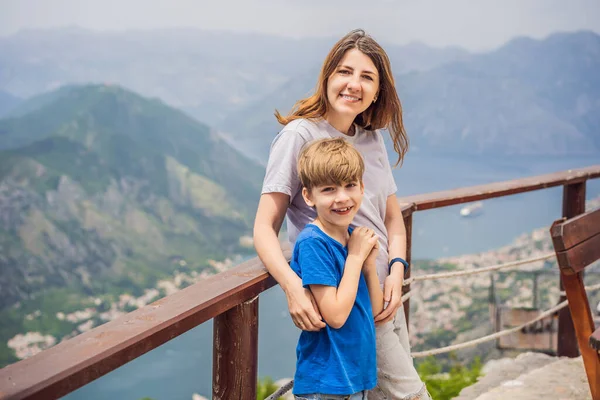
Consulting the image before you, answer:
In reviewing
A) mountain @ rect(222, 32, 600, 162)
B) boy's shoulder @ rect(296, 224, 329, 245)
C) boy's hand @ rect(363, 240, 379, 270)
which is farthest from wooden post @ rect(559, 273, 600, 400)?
mountain @ rect(222, 32, 600, 162)

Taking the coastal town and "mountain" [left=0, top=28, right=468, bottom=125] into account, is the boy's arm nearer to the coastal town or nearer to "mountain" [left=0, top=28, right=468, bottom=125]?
the coastal town

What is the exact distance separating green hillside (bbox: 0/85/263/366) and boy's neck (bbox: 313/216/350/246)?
17031 millimetres

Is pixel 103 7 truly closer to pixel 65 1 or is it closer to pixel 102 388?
pixel 65 1

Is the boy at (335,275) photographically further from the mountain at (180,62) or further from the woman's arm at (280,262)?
the mountain at (180,62)

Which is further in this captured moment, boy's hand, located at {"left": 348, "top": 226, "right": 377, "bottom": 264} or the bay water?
the bay water

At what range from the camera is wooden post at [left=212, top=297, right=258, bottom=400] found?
1.08 metres

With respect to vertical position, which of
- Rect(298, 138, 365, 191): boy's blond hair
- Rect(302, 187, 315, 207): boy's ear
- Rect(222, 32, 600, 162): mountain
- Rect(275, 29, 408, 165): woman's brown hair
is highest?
Rect(222, 32, 600, 162): mountain

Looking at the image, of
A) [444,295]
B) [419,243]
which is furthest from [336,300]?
[419,243]

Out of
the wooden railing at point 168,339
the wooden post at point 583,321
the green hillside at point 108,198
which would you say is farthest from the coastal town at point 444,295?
the wooden railing at point 168,339

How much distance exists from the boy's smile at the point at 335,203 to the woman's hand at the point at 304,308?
107 millimetres

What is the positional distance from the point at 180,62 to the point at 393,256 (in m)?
23.2

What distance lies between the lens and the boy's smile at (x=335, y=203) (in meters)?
1.08

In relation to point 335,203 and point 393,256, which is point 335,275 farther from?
point 393,256

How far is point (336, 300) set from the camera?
3.41ft
